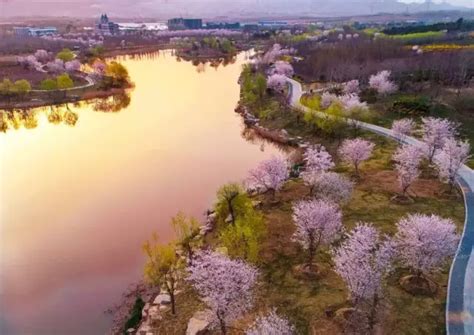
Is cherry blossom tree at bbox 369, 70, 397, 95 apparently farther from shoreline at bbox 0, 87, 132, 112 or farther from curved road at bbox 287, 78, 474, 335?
shoreline at bbox 0, 87, 132, 112

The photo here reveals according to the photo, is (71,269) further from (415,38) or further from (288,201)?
(415,38)

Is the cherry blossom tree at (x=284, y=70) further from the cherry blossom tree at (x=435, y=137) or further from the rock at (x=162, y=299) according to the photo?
the rock at (x=162, y=299)

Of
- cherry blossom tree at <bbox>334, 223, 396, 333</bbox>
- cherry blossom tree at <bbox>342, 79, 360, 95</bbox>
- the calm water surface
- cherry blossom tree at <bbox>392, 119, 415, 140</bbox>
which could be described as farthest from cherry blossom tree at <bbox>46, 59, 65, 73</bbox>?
cherry blossom tree at <bbox>334, 223, 396, 333</bbox>

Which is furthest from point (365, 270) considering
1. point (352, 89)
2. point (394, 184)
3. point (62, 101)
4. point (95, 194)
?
point (62, 101)

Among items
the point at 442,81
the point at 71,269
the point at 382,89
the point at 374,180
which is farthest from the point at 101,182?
the point at 442,81

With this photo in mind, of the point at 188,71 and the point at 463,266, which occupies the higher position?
the point at 463,266
